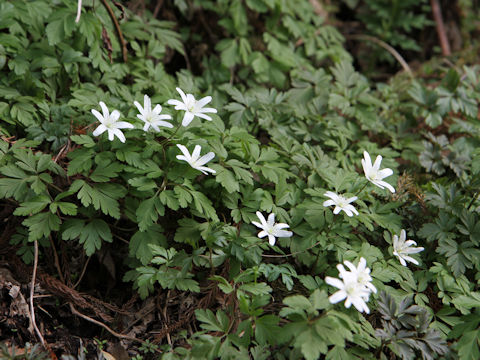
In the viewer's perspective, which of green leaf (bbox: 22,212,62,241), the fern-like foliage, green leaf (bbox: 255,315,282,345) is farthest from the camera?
green leaf (bbox: 22,212,62,241)

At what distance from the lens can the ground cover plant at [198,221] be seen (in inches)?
96.2

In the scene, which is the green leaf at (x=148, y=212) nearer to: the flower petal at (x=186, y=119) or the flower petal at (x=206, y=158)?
the flower petal at (x=206, y=158)

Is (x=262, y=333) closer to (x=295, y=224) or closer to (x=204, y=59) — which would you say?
(x=295, y=224)

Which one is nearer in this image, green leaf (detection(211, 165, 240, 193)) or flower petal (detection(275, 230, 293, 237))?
flower petal (detection(275, 230, 293, 237))

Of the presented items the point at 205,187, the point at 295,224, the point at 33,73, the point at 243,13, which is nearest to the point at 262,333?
the point at 295,224

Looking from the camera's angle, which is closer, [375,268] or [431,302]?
[375,268]

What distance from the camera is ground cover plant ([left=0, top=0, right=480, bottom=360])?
244 centimetres

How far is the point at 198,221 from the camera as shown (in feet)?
10.2

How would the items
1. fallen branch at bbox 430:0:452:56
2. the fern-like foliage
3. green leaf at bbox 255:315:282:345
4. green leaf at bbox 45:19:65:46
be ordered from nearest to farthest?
1. green leaf at bbox 255:315:282:345
2. the fern-like foliage
3. green leaf at bbox 45:19:65:46
4. fallen branch at bbox 430:0:452:56

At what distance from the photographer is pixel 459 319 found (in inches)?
100

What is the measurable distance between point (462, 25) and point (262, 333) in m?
5.48

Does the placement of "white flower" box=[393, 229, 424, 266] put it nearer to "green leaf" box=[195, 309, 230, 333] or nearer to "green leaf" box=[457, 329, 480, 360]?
"green leaf" box=[457, 329, 480, 360]

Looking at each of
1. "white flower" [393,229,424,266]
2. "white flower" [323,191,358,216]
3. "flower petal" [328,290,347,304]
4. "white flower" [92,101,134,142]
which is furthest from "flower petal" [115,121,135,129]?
"white flower" [393,229,424,266]

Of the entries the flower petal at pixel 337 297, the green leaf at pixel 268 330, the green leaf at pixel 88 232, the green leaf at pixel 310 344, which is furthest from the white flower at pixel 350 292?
the green leaf at pixel 88 232
